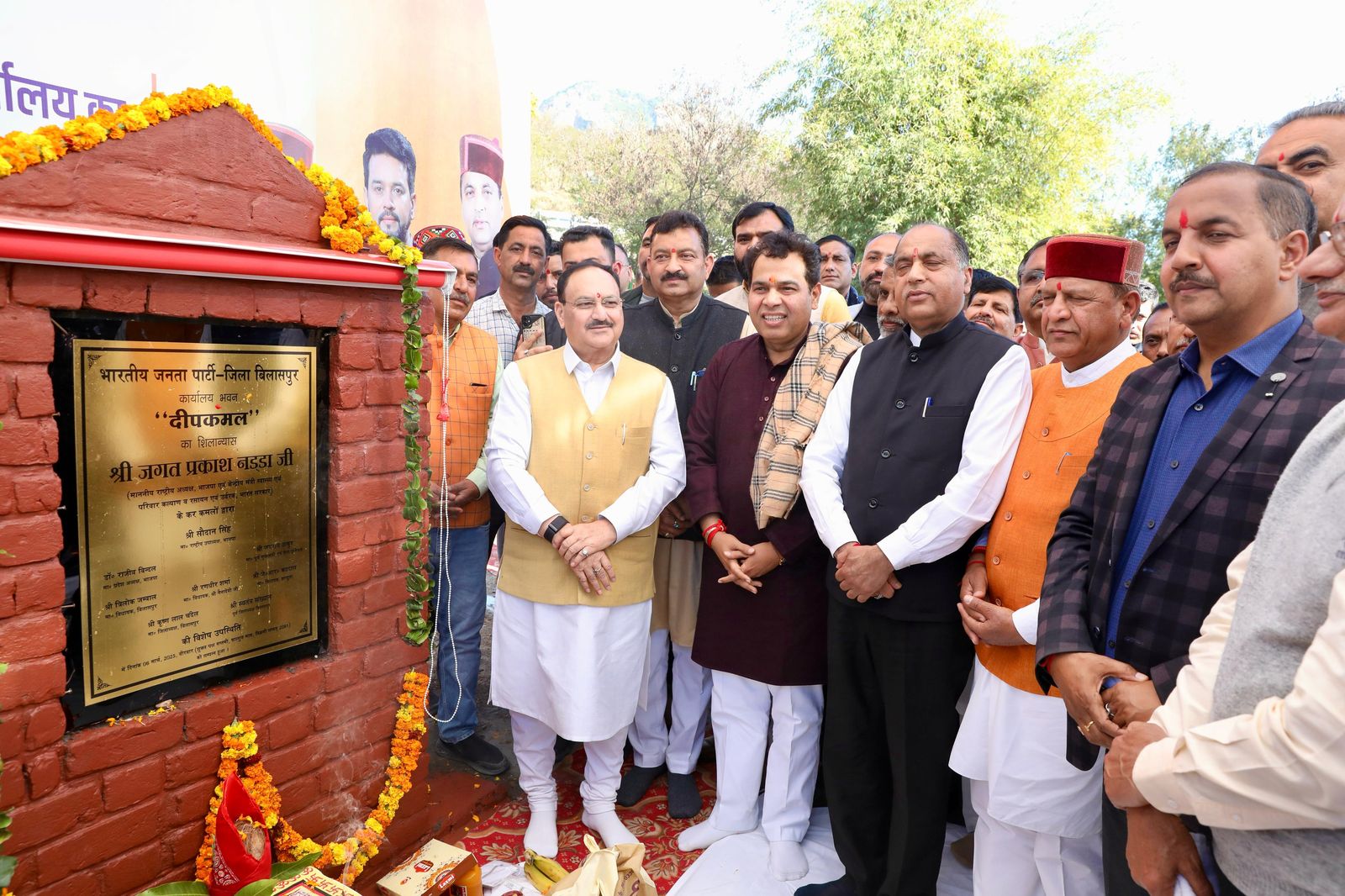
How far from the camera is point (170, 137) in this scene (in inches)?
82.9

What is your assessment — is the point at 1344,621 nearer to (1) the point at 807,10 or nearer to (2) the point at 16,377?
(2) the point at 16,377

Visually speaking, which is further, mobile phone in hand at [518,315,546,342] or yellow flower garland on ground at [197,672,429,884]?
mobile phone in hand at [518,315,546,342]

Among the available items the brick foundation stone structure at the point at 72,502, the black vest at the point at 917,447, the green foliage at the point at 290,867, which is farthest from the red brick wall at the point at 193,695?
the black vest at the point at 917,447

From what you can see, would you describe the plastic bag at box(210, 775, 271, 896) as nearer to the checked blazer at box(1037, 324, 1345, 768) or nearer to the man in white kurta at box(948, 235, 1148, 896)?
the man in white kurta at box(948, 235, 1148, 896)

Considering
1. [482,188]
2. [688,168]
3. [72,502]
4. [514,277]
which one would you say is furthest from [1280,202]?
[688,168]

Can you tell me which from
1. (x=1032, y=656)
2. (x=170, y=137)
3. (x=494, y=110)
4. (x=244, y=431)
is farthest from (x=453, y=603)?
(x=494, y=110)

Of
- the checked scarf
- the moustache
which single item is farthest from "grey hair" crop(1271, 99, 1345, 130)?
the checked scarf

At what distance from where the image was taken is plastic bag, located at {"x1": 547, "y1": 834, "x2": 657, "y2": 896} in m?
2.46

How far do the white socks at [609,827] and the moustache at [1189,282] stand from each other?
2.59 m

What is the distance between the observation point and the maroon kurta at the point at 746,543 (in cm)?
303

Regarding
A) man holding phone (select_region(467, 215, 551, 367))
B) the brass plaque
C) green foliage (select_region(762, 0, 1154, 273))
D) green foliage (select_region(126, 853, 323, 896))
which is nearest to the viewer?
the brass plaque

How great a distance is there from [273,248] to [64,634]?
1109 mm

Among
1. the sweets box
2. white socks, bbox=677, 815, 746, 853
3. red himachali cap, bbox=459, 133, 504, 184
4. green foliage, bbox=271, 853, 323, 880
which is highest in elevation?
red himachali cap, bbox=459, 133, 504, 184

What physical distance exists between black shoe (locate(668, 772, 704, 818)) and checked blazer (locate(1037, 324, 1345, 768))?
179cm
